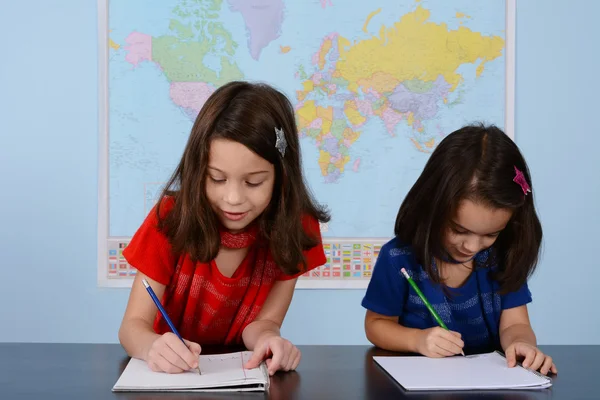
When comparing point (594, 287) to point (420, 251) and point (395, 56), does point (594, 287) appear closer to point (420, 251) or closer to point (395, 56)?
point (395, 56)

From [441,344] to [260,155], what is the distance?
1.30 feet

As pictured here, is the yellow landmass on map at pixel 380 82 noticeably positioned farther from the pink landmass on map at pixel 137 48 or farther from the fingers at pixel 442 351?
the fingers at pixel 442 351

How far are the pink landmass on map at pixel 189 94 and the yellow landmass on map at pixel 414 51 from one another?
0.41 metres

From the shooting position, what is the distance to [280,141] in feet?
3.71

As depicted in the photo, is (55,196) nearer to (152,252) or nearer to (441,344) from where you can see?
(152,252)

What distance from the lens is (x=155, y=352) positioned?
37.3 inches

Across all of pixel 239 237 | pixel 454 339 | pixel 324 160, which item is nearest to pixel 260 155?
pixel 239 237

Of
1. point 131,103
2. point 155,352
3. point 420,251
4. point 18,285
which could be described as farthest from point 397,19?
point 155,352

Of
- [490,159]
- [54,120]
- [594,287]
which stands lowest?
[594,287]

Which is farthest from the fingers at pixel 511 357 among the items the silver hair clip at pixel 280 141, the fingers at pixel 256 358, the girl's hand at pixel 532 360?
the silver hair clip at pixel 280 141

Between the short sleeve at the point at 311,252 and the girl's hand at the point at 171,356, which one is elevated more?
the short sleeve at the point at 311,252

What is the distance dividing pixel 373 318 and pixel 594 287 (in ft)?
4.57

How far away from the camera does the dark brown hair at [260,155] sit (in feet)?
3.63

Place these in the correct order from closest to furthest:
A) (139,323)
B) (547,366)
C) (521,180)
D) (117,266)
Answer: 1. (547,366)
2. (139,323)
3. (521,180)
4. (117,266)
